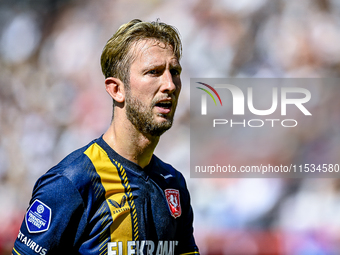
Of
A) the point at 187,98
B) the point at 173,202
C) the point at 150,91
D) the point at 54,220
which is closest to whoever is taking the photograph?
the point at 54,220

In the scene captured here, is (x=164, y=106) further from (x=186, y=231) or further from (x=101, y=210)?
(x=186, y=231)

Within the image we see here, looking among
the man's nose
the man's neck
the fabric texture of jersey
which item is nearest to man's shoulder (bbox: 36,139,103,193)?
the fabric texture of jersey

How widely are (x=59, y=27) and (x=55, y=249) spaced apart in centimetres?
263

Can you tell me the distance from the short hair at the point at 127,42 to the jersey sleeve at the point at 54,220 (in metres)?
0.46

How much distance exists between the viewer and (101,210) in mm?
1314

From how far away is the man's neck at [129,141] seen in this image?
4.76 ft

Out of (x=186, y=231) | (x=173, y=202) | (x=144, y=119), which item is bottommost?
(x=186, y=231)

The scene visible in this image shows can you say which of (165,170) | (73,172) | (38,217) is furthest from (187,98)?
(38,217)

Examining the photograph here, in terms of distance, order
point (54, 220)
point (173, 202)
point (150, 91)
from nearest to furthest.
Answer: point (54, 220) < point (150, 91) < point (173, 202)

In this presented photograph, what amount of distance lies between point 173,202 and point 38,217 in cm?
53

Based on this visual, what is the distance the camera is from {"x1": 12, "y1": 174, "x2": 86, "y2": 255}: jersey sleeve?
1.23m

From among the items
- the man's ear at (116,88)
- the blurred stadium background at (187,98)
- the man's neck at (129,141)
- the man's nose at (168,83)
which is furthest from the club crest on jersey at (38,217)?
the blurred stadium background at (187,98)

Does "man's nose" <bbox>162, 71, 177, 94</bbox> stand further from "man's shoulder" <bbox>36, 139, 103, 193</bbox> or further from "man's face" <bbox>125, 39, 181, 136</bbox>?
"man's shoulder" <bbox>36, 139, 103, 193</bbox>

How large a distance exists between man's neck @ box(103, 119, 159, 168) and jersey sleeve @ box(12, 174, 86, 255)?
0.26 m
